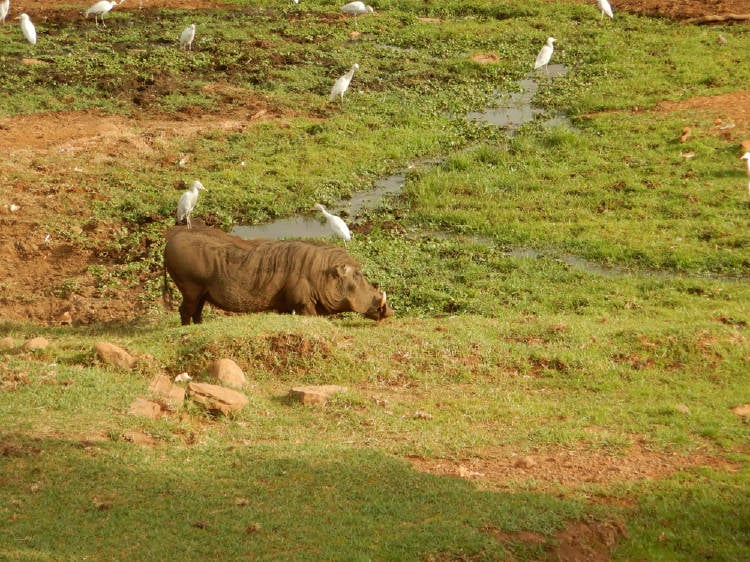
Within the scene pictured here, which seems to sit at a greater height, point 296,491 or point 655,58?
point 655,58

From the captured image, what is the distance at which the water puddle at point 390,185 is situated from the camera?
14.8 metres

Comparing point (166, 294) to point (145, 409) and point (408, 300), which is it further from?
point (145, 409)

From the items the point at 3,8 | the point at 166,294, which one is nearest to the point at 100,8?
the point at 3,8

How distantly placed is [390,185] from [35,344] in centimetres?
718

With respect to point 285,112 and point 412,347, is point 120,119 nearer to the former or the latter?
point 285,112

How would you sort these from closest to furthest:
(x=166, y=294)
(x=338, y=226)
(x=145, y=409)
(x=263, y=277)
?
(x=145, y=409) → (x=263, y=277) → (x=166, y=294) → (x=338, y=226)

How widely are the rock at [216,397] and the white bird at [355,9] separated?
15.3 m

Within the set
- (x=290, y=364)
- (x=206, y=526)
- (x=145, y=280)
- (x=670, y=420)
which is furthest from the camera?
(x=145, y=280)

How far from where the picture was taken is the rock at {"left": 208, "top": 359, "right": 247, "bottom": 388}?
941 centimetres

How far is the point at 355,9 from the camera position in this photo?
2323 cm

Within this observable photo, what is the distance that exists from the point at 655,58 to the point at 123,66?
8.99 meters

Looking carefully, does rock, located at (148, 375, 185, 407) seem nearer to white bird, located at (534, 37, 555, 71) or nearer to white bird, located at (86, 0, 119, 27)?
white bird, located at (534, 37, 555, 71)

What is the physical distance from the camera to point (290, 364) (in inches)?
393

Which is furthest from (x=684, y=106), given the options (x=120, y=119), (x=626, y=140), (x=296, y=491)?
(x=296, y=491)
